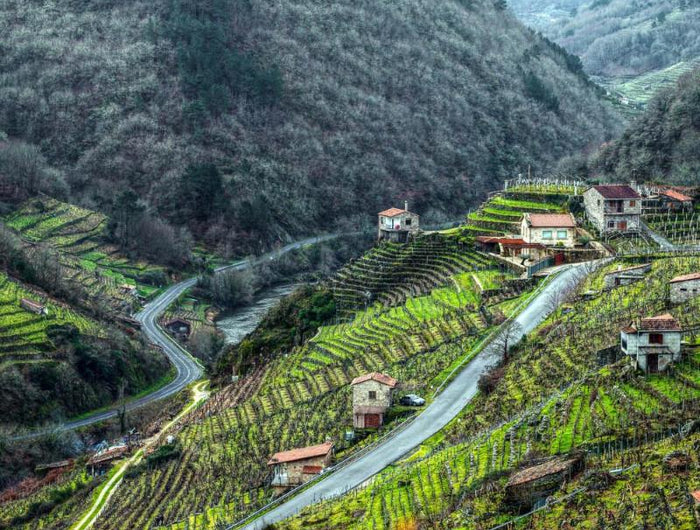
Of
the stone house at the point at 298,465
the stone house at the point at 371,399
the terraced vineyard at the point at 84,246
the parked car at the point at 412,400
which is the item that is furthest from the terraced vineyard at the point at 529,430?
the terraced vineyard at the point at 84,246

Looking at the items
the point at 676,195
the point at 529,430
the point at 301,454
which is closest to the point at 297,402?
the point at 301,454

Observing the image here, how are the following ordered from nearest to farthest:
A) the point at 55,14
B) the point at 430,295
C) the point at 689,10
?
the point at 430,295, the point at 55,14, the point at 689,10

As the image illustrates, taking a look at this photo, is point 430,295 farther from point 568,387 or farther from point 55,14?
point 55,14

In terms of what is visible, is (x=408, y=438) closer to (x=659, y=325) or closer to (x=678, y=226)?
(x=659, y=325)

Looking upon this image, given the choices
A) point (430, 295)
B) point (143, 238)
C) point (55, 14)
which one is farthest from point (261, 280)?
point (55, 14)

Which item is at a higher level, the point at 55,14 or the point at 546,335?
the point at 55,14

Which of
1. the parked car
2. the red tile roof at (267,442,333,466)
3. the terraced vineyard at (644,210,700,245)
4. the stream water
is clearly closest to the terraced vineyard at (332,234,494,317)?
the terraced vineyard at (644,210,700,245)

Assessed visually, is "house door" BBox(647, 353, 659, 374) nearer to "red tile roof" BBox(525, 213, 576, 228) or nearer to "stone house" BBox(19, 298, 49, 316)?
"red tile roof" BBox(525, 213, 576, 228)
